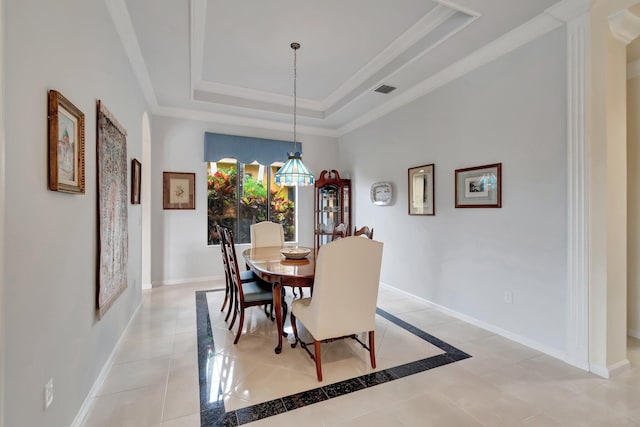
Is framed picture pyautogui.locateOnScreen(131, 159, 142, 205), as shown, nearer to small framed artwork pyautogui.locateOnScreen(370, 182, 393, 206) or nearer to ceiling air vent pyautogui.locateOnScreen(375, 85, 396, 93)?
ceiling air vent pyautogui.locateOnScreen(375, 85, 396, 93)

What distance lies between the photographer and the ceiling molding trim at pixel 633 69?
2727mm

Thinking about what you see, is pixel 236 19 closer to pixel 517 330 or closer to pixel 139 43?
pixel 139 43

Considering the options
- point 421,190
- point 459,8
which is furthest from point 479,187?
point 459,8

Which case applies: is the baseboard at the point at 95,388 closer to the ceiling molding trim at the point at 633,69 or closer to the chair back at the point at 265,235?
the chair back at the point at 265,235

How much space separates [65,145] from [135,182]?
1.91m

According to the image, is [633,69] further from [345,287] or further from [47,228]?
[47,228]

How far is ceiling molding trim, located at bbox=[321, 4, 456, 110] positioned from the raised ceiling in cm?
1

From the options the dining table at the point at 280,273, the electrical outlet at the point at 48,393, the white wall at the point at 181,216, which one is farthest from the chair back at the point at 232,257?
the white wall at the point at 181,216

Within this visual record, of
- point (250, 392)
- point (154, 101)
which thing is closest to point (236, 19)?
point (154, 101)

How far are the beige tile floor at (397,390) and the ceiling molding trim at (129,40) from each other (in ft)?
8.89

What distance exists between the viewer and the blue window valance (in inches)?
192

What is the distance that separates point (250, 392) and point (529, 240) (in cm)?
259

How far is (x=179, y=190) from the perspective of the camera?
187 inches

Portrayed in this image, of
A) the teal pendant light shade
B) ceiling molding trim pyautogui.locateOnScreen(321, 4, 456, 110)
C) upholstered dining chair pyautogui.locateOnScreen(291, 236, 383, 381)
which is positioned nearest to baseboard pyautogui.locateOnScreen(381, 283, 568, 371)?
upholstered dining chair pyautogui.locateOnScreen(291, 236, 383, 381)
